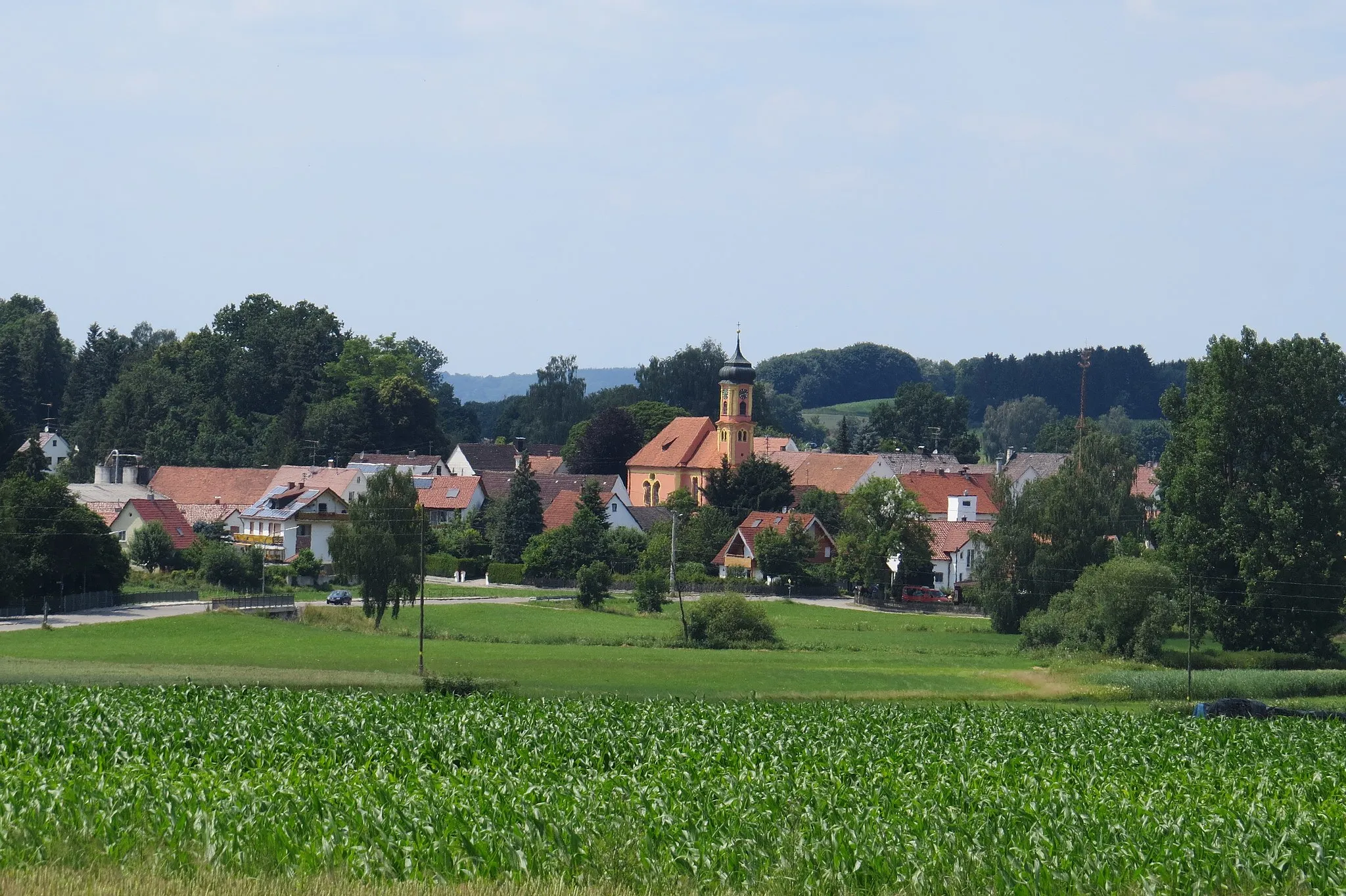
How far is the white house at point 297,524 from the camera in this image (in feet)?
316

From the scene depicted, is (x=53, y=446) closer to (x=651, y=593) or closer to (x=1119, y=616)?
(x=651, y=593)

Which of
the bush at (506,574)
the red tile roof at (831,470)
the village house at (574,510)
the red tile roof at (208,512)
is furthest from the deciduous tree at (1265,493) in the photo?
the red tile roof at (208,512)

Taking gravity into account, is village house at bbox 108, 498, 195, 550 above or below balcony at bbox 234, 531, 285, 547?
above

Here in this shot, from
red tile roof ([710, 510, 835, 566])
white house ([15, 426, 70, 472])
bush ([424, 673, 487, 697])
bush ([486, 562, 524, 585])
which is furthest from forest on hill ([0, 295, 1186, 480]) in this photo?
bush ([424, 673, 487, 697])

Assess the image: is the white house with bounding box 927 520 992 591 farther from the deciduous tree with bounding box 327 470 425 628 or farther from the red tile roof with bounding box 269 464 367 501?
the red tile roof with bounding box 269 464 367 501

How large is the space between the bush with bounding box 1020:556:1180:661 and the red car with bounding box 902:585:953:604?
21714 mm

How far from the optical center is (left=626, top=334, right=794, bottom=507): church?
119 meters

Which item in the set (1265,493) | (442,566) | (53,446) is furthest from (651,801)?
(53,446)

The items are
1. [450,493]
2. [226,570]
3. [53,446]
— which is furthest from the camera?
[53,446]

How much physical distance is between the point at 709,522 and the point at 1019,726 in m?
65.0

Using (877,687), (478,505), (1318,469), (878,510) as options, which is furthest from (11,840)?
(478,505)

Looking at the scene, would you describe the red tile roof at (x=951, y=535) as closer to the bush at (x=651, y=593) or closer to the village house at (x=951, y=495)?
the village house at (x=951, y=495)

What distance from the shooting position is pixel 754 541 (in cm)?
9044

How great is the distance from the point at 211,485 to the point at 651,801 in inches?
3972
